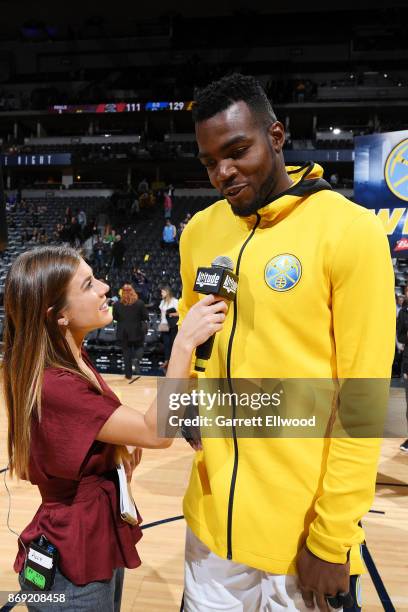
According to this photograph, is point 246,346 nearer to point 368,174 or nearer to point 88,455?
point 88,455

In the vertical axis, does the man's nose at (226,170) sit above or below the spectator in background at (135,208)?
below

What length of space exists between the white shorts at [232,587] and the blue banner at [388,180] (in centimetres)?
325

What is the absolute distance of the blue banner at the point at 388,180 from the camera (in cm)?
398

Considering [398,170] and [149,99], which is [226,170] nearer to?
[398,170]

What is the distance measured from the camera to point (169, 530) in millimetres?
3070

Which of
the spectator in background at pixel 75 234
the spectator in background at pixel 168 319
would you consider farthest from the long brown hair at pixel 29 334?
the spectator in background at pixel 75 234

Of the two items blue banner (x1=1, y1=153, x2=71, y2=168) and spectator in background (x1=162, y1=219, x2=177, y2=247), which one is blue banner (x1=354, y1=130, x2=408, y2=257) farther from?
blue banner (x1=1, y1=153, x2=71, y2=168)

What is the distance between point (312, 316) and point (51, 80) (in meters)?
25.0

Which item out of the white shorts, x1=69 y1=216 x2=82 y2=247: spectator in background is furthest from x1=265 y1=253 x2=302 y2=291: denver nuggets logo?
x1=69 y1=216 x2=82 y2=247: spectator in background

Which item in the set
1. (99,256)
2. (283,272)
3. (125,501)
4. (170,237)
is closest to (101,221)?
(99,256)

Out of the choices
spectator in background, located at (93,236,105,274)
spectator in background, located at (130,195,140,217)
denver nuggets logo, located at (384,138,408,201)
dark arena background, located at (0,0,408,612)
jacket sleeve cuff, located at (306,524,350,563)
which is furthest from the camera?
dark arena background, located at (0,0,408,612)

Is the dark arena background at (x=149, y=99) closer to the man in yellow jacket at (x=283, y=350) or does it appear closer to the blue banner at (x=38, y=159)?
the blue banner at (x=38, y=159)

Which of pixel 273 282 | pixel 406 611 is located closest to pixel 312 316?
pixel 273 282

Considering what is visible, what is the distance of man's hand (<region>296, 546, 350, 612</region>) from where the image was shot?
3.43 feet
